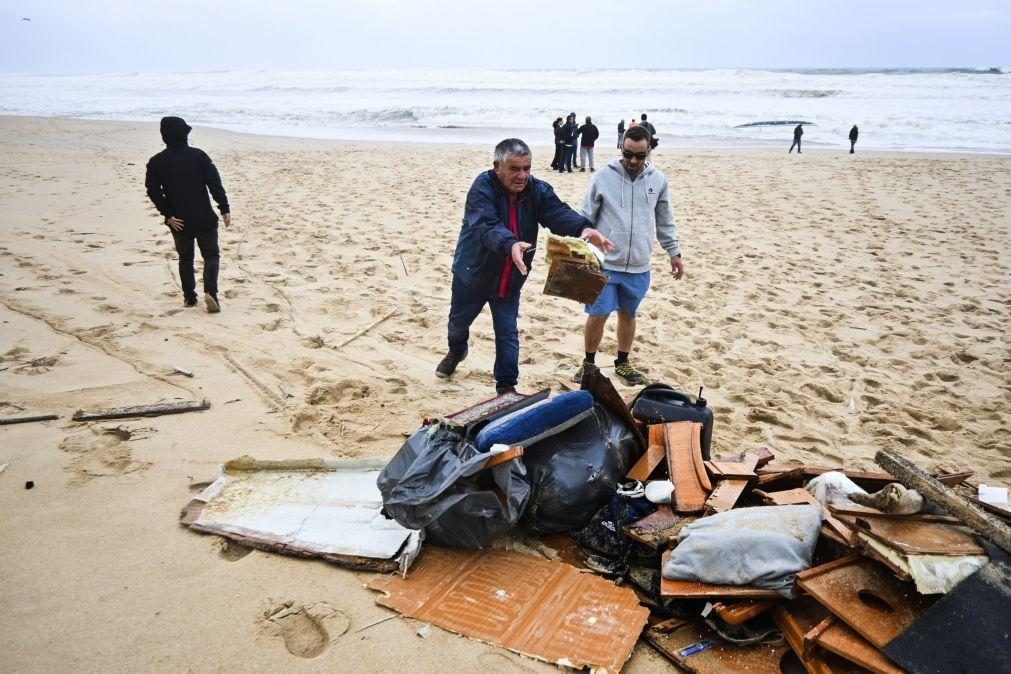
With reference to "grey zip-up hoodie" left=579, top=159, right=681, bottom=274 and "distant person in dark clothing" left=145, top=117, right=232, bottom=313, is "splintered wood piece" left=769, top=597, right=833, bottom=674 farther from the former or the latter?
"distant person in dark clothing" left=145, top=117, right=232, bottom=313

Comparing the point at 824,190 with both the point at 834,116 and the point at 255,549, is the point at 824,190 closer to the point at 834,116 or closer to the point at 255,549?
the point at 255,549

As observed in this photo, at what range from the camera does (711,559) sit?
2.34 meters

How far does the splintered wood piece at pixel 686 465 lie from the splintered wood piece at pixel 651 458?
0.04m

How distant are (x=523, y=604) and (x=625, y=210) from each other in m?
2.67

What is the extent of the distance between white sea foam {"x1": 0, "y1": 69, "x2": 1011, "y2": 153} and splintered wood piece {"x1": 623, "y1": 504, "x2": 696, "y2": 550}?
2097cm

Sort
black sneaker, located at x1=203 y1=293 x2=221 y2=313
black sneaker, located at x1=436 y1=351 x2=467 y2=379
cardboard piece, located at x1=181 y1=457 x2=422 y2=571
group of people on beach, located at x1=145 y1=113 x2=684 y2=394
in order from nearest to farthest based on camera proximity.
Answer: cardboard piece, located at x1=181 y1=457 x2=422 y2=571
group of people on beach, located at x1=145 y1=113 x2=684 y2=394
black sneaker, located at x1=436 y1=351 x2=467 y2=379
black sneaker, located at x1=203 y1=293 x2=221 y2=313

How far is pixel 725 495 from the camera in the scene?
2779mm

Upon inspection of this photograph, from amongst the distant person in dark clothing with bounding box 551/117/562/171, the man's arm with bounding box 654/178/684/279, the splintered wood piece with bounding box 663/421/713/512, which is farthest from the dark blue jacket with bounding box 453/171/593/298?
the distant person in dark clothing with bounding box 551/117/562/171

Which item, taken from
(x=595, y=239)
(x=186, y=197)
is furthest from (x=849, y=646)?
(x=186, y=197)

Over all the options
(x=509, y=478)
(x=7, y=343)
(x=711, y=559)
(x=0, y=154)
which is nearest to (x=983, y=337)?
(x=711, y=559)

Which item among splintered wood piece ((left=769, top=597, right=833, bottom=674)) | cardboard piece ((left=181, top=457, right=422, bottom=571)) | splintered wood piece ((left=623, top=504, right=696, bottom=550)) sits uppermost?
splintered wood piece ((left=623, top=504, right=696, bottom=550))

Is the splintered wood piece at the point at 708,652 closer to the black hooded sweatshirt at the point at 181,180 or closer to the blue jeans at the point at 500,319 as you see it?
the blue jeans at the point at 500,319

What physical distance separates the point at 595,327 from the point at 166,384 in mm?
2992

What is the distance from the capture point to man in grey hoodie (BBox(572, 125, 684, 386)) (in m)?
4.12
